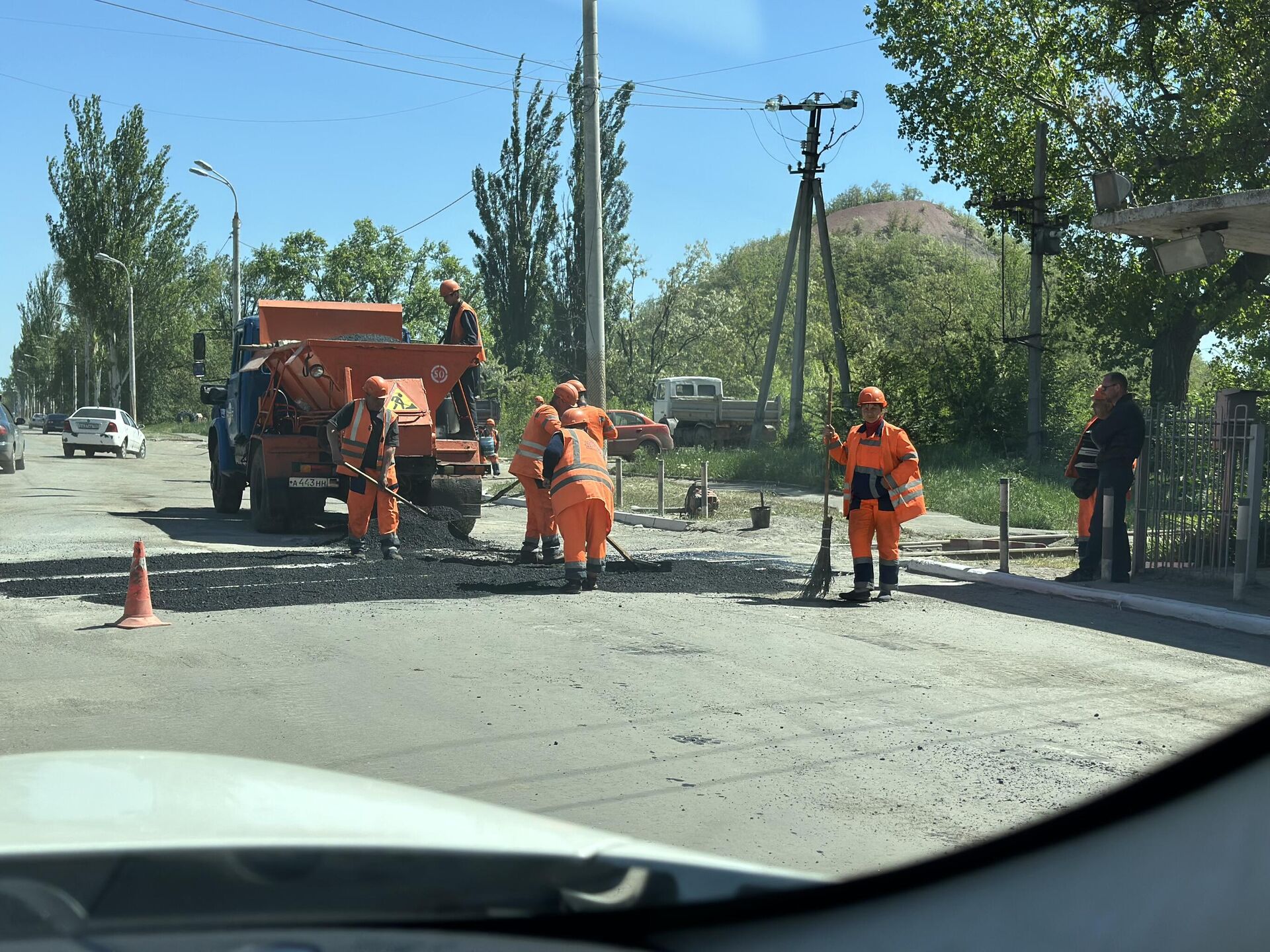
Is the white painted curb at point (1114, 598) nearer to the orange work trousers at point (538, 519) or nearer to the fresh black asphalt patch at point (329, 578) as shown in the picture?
the fresh black asphalt patch at point (329, 578)

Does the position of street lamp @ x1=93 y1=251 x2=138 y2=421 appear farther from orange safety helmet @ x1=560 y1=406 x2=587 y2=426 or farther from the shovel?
orange safety helmet @ x1=560 y1=406 x2=587 y2=426

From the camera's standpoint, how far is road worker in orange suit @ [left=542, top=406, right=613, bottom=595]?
34.8 ft

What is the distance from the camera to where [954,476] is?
79.8ft

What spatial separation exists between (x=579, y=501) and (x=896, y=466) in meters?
2.58

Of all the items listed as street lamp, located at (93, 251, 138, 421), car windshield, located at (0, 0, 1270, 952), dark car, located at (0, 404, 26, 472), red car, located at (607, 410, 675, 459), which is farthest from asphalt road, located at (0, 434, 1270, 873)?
street lamp, located at (93, 251, 138, 421)

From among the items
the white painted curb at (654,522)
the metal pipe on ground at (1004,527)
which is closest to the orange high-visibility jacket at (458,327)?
the white painted curb at (654,522)

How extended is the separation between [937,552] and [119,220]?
5786 centimetres

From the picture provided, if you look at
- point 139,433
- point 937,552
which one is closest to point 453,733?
point 937,552

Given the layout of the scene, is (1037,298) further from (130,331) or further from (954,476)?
(130,331)

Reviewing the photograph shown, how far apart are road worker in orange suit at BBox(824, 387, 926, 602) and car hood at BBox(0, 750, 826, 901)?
841 cm

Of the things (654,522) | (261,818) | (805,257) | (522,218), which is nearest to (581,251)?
(522,218)

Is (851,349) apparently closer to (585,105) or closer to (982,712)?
(585,105)

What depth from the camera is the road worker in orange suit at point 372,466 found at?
12797 millimetres

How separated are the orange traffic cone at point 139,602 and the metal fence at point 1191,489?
878 centimetres
